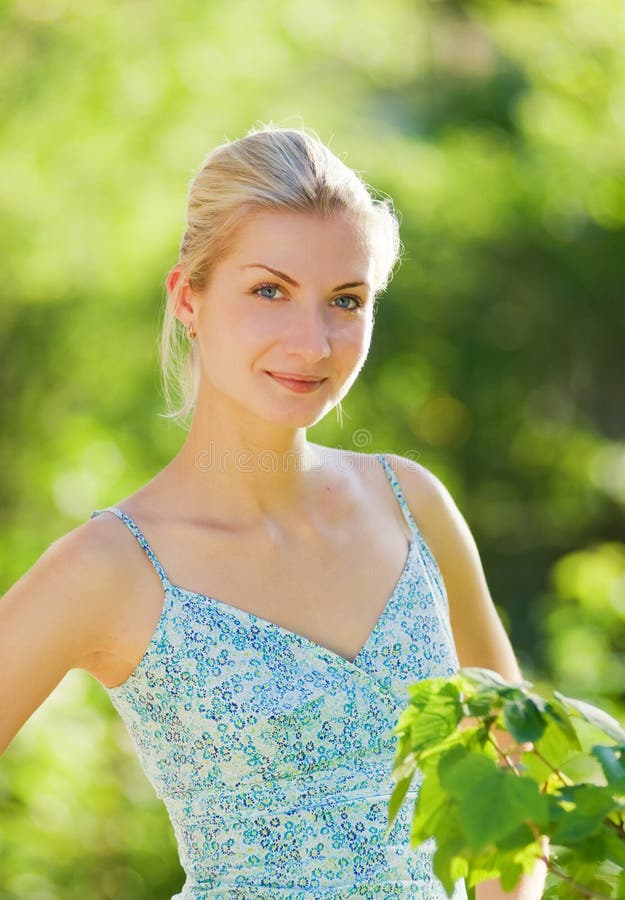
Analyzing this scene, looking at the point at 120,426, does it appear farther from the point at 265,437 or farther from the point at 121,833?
the point at 265,437

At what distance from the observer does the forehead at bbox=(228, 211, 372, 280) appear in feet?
5.57

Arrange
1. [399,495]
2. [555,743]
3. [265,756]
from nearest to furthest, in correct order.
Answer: [555,743]
[265,756]
[399,495]

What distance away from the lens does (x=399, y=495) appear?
6.44ft

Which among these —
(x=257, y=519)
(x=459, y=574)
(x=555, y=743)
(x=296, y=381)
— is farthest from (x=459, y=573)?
(x=555, y=743)

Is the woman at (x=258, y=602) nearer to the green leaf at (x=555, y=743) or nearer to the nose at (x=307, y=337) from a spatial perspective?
the nose at (x=307, y=337)

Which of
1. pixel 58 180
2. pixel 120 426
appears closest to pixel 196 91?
pixel 58 180

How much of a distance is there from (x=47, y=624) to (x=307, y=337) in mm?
483

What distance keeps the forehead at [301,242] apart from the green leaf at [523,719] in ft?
2.74

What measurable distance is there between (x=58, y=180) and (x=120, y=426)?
3.30 ft

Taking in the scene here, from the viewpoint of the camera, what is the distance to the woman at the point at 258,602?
1.65 metres

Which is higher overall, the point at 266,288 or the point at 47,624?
the point at 266,288

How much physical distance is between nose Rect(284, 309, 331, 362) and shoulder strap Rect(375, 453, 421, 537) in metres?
0.35

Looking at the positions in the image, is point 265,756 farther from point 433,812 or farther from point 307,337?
point 433,812

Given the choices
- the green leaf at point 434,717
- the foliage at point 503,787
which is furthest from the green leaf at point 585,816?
the green leaf at point 434,717
